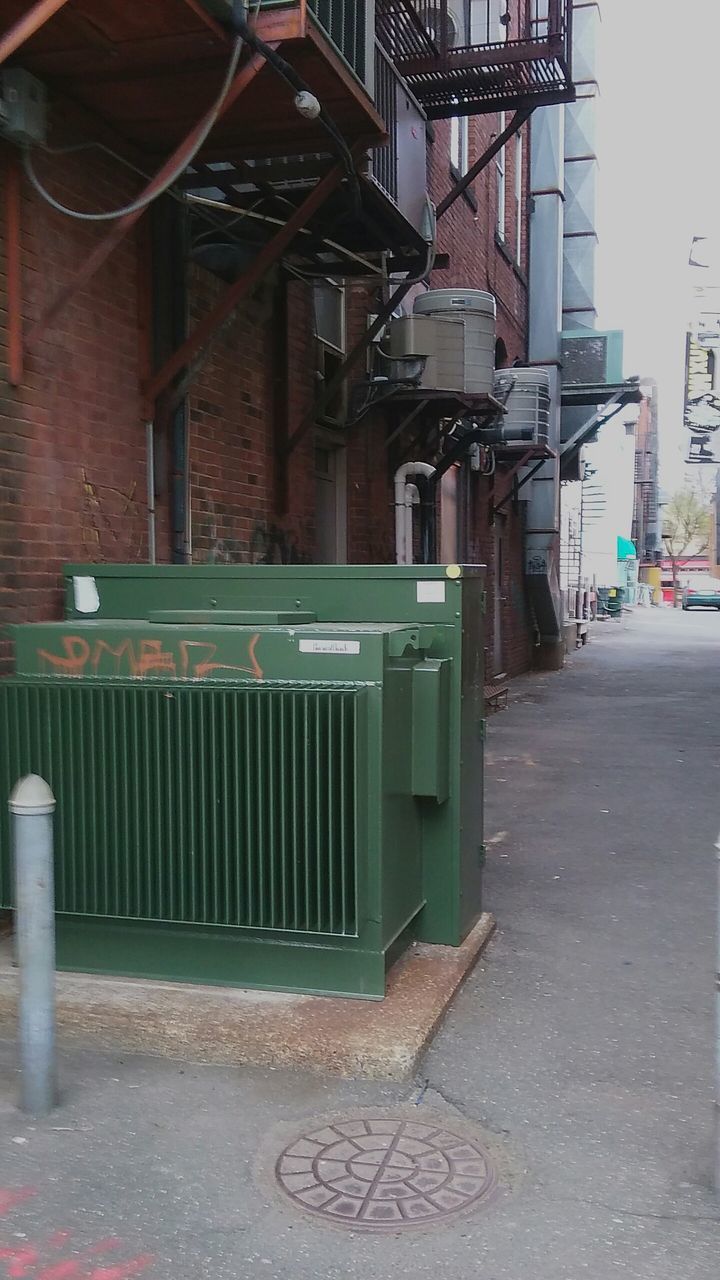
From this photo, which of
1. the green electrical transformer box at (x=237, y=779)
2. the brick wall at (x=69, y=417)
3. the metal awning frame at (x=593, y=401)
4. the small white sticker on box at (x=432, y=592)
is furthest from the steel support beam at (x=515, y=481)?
the green electrical transformer box at (x=237, y=779)

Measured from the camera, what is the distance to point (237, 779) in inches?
147

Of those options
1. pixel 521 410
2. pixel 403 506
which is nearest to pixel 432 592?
pixel 403 506

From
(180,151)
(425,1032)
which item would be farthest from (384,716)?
(180,151)

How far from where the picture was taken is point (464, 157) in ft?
44.4

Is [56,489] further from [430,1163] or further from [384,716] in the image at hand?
[430,1163]

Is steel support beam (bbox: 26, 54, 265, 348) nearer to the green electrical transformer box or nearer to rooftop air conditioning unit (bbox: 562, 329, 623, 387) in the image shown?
the green electrical transformer box

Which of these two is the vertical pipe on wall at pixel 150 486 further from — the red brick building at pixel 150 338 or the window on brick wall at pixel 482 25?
the window on brick wall at pixel 482 25

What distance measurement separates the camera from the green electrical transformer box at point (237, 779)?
12.0ft

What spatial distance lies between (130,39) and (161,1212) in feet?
14.3

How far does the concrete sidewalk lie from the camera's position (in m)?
2.62

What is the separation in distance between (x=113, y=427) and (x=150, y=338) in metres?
0.66

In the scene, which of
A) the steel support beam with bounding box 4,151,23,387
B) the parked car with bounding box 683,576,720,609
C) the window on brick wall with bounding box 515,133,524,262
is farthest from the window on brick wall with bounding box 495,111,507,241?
the parked car with bounding box 683,576,720,609

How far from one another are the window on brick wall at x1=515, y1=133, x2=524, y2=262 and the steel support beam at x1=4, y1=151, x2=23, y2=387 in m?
13.9

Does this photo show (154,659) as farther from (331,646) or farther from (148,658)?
(331,646)
